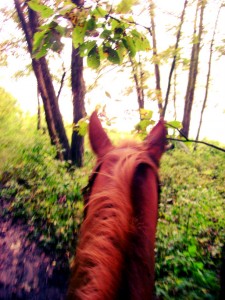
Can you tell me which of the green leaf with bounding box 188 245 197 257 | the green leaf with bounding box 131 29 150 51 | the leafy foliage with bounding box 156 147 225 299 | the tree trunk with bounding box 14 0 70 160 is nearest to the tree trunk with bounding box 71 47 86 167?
the tree trunk with bounding box 14 0 70 160

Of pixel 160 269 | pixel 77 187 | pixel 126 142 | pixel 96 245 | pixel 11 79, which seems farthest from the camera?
pixel 11 79

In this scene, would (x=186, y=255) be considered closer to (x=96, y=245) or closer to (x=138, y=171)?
(x=138, y=171)

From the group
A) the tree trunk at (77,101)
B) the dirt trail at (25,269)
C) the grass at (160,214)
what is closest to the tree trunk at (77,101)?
the tree trunk at (77,101)

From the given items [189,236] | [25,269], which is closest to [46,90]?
[25,269]

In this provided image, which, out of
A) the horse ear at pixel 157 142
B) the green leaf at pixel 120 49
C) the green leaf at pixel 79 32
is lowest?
the horse ear at pixel 157 142

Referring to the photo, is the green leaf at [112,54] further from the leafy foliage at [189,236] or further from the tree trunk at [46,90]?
the tree trunk at [46,90]

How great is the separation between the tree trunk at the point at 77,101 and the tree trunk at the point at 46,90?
0.21 metres

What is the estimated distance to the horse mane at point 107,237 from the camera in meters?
0.98

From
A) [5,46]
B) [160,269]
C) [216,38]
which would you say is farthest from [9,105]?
[216,38]

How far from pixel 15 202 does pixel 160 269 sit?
7.68ft

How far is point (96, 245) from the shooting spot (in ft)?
3.64

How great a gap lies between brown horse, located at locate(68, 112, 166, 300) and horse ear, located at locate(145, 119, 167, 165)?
12cm

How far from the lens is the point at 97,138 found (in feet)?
6.63

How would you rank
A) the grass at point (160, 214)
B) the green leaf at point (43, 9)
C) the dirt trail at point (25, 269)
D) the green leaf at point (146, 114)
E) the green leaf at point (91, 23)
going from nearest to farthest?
1. the green leaf at point (43, 9)
2. the green leaf at point (91, 23)
3. the green leaf at point (146, 114)
4. the dirt trail at point (25, 269)
5. the grass at point (160, 214)
